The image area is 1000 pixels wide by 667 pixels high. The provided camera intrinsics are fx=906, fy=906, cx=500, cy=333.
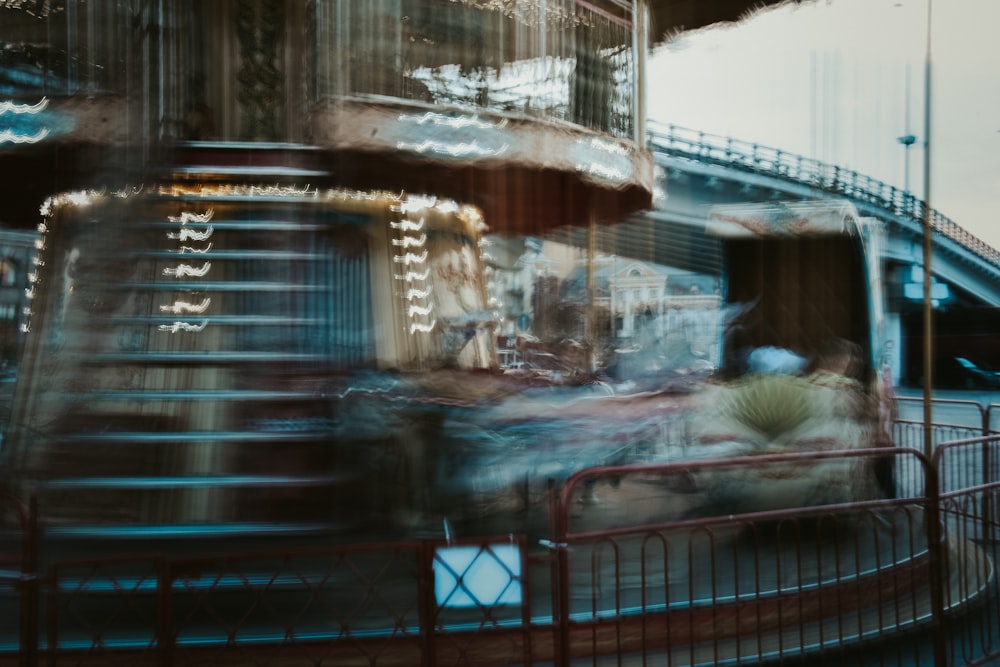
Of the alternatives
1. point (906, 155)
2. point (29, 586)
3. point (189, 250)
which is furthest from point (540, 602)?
point (906, 155)

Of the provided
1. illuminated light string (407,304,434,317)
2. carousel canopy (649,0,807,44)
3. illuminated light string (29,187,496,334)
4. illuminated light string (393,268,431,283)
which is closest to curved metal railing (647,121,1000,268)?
carousel canopy (649,0,807,44)

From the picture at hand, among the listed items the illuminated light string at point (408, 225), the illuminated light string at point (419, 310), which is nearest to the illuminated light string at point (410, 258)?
the illuminated light string at point (408, 225)

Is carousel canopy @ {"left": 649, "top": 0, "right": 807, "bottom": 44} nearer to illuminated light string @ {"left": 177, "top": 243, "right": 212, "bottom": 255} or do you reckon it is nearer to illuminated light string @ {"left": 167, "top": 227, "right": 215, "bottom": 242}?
illuminated light string @ {"left": 167, "top": 227, "right": 215, "bottom": 242}

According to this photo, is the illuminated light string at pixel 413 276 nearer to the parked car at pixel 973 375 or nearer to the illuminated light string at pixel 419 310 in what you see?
the illuminated light string at pixel 419 310

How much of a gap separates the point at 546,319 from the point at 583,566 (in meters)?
3.03

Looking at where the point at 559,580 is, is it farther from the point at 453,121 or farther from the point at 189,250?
the point at 453,121

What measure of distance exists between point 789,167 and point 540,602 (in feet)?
17.6

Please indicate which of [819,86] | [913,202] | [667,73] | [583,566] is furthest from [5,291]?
[913,202]

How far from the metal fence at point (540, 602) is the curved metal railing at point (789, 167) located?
2.64m

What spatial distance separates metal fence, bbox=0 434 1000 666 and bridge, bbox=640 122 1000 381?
9.05 ft

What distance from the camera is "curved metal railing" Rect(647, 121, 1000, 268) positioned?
791cm

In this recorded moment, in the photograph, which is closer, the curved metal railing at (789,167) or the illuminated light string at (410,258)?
the illuminated light string at (410,258)

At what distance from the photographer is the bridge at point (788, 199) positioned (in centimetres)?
805

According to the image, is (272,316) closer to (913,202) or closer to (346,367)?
(346,367)
